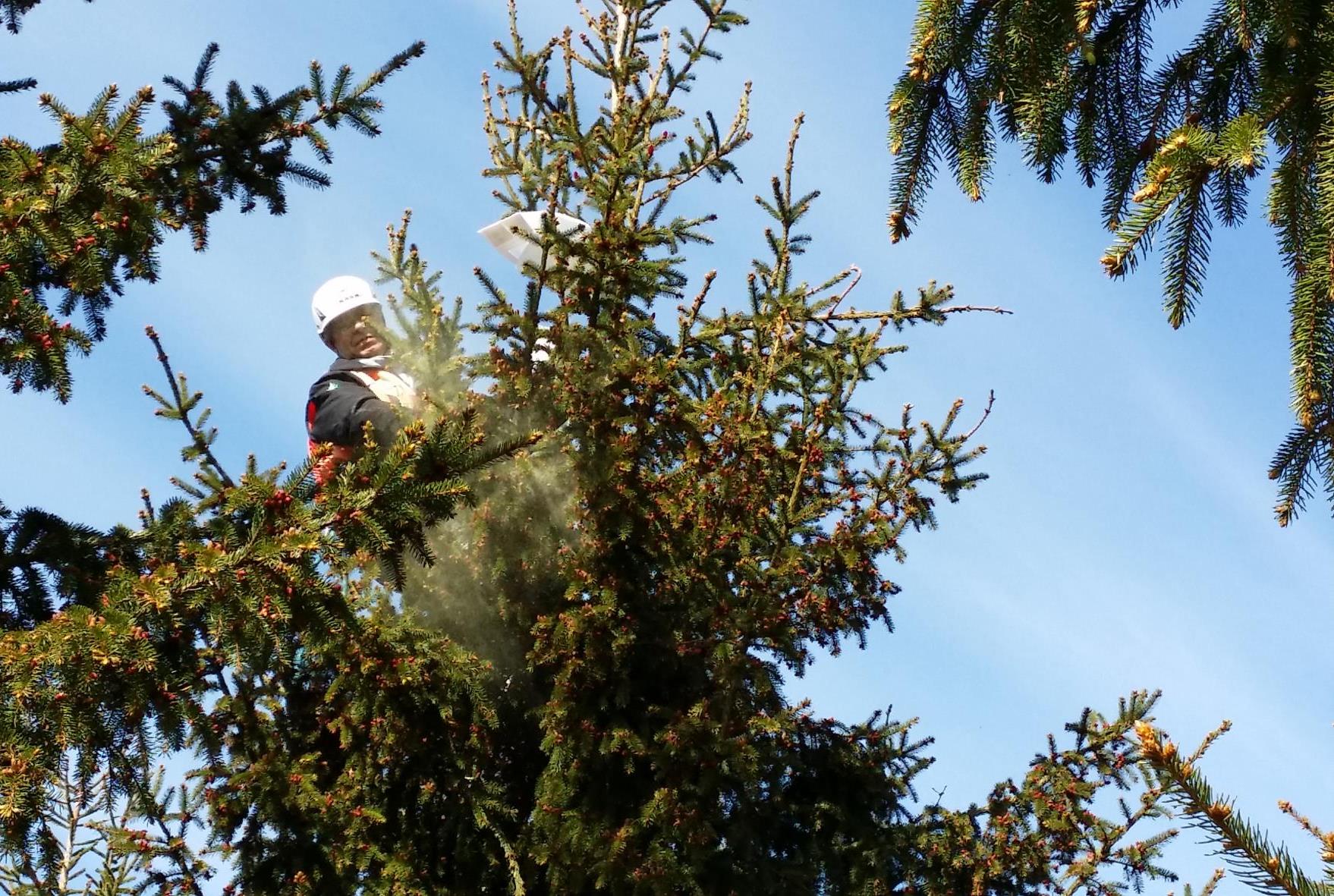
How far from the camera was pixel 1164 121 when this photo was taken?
3623 millimetres

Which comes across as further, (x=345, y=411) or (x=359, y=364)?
(x=359, y=364)

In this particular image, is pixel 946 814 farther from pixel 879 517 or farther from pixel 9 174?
pixel 9 174

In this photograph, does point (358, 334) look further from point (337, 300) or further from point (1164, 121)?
point (1164, 121)

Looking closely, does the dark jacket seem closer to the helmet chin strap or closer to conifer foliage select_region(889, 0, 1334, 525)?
the helmet chin strap

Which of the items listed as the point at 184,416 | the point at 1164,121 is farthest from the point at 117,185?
the point at 1164,121

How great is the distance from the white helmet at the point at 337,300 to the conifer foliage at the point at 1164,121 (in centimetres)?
469

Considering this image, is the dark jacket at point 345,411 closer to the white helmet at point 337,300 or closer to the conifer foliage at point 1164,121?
the white helmet at point 337,300

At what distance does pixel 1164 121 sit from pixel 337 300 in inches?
208

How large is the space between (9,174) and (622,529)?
329 cm

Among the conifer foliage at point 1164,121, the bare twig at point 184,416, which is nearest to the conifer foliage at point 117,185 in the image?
the bare twig at point 184,416

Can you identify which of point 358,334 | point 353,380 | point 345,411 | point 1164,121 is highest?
point 358,334

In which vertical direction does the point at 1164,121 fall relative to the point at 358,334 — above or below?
below

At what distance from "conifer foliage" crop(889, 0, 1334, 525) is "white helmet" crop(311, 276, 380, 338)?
469 cm

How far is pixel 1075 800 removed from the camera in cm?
766
